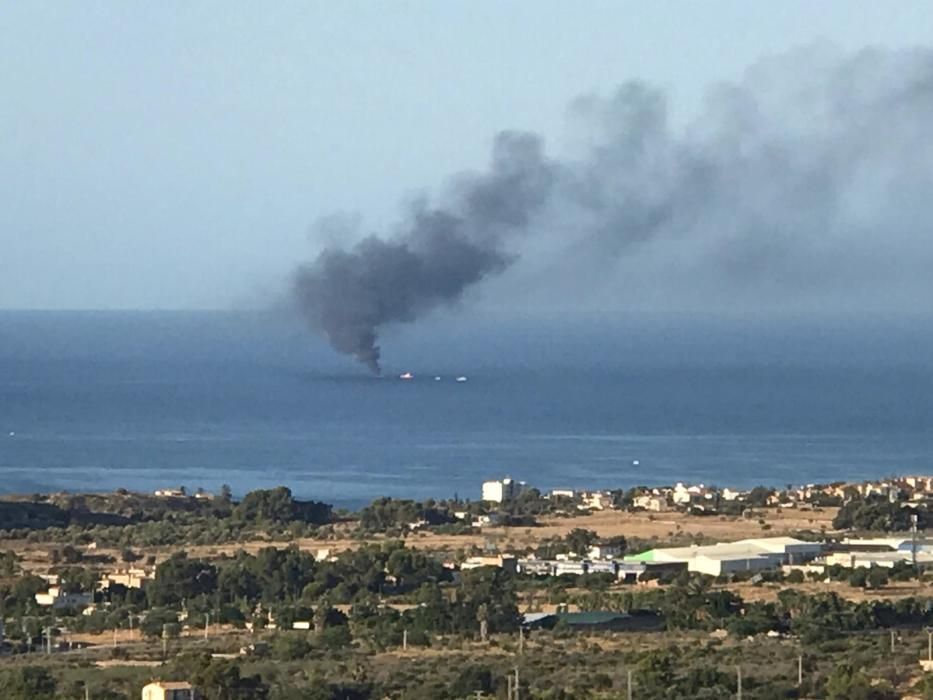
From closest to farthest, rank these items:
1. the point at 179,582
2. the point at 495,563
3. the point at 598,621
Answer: the point at 598,621, the point at 179,582, the point at 495,563

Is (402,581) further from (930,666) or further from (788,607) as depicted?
(930,666)

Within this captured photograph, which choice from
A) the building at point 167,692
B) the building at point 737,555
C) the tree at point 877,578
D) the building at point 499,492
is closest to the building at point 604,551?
the building at point 737,555

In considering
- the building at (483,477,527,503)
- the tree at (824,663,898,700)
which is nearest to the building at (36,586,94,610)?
the tree at (824,663,898,700)

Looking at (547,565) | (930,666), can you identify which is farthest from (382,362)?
(930,666)

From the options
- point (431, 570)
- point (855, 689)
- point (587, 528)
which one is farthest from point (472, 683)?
point (587, 528)

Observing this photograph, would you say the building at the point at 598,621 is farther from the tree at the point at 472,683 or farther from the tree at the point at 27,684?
the tree at the point at 27,684

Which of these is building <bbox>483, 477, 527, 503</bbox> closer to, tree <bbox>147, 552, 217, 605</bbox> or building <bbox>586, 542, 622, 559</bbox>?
building <bbox>586, 542, 622, 559</bbox>

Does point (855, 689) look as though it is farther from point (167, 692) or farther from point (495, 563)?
point (495, 563)
